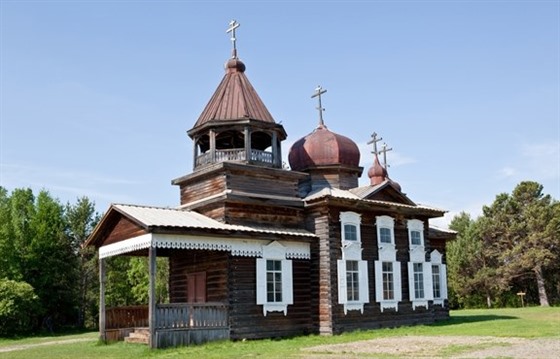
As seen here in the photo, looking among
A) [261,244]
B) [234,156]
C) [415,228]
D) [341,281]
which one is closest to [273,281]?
[261,244]

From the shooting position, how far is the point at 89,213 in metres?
45.2

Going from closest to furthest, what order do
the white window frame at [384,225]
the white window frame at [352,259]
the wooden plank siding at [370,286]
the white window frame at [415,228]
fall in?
the wooden plank siding at [370,286] < the white window frame at [352,259] < the white window frame at [384,225] < the white window frame at [415,228]

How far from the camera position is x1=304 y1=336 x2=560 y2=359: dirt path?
46.8ft

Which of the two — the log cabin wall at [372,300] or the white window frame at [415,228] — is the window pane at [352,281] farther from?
the white window frame at [415,228]

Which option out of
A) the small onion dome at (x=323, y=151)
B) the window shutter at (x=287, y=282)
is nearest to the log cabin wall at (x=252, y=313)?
the window shutter at (x=287, y=282)

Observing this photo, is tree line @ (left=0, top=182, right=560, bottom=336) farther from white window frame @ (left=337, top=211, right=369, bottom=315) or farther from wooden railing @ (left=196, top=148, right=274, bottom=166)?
white window frame @ (left=337, top=211, right=369, bottom=315)

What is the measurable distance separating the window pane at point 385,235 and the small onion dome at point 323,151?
13.2 ft

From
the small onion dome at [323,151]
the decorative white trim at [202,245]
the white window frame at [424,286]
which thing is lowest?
the white window frame at [424,286]

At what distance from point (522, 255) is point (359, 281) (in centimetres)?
2998

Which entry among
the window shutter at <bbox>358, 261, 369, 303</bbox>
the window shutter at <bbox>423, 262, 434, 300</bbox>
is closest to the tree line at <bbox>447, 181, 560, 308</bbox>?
the window shutter at <bbox>423, 262, 434, 300</bbox>

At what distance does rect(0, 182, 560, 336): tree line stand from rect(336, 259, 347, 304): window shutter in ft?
62.4

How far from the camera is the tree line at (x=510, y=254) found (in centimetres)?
4850

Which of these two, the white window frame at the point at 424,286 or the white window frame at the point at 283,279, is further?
the white window frame at the point at 424,286

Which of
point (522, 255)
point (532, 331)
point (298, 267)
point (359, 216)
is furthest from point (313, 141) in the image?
point (522, 255)
